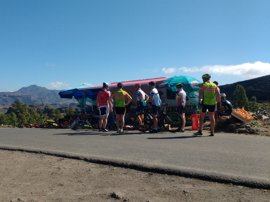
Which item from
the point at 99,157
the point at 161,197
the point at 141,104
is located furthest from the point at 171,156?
the point at 141,104

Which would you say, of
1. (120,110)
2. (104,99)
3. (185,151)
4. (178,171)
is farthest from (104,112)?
(178,171)

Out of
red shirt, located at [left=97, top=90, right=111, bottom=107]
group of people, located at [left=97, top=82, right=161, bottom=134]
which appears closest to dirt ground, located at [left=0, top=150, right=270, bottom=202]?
group of people, located at [left=97, top=82, right=161, bottom=134]

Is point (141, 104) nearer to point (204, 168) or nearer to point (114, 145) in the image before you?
point (114, 145)

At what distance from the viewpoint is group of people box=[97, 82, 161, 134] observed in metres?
17.0

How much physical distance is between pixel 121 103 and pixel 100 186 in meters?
9.55

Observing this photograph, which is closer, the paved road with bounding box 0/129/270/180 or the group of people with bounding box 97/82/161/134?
the paved road with bounding box 0/129/270/180

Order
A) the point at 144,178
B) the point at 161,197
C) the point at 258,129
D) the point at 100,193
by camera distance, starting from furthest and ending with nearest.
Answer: the point at 258,129
the point at 144,178
the point at 100,193
the point at 161,197

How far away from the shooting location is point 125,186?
7.61 metres

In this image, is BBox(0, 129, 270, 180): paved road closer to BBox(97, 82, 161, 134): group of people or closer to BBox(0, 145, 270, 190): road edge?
BBox(0, 145, 270, 190): road edge

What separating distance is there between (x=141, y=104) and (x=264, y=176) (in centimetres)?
1152

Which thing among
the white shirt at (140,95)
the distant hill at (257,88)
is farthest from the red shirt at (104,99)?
the distant hill at (257,88)

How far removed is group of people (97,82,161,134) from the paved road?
2970 millimetres

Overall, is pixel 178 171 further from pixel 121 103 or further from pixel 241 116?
pixel 241 116

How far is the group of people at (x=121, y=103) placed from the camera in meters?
17.0
